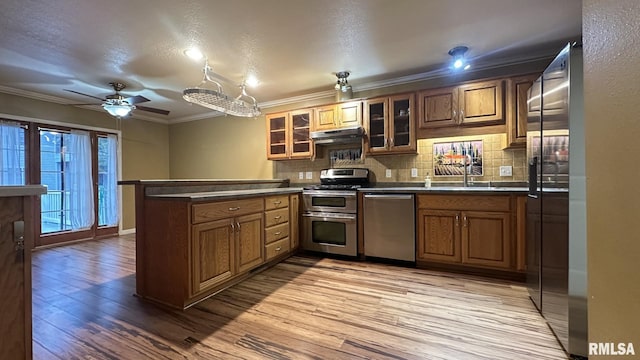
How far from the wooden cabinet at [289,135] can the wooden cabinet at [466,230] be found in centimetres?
186

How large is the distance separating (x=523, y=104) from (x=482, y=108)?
0.37 m

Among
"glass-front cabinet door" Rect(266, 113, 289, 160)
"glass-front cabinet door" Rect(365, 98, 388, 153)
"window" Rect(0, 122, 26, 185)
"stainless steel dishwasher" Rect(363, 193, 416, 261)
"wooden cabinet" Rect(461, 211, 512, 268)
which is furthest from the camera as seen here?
"glass-front cabinet door" Rect(266, 113, 289, 160)

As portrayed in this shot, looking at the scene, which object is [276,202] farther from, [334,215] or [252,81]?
[252,81]

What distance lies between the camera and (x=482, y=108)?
302 cm

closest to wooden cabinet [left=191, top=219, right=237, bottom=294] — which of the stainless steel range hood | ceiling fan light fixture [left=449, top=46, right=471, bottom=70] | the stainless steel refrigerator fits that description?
the stainless steel range hood

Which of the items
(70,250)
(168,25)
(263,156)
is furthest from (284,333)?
(70,250)

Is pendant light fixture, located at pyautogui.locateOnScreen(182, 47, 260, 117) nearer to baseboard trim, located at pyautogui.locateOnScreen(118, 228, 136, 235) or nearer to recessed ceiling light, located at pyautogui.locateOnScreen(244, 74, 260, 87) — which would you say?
recessed ceiling light, located at pyautogui.locateOnScreen(244, 74, 260, 87)

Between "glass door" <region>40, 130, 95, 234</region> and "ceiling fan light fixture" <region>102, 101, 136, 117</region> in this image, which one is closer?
"ceiling fan light fixture" <region>102, 101, 136, 117</region>

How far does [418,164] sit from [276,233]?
6.78 ft

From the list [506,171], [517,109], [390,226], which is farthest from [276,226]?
[517,109]

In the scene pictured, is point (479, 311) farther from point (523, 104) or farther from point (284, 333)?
point (523, 104)

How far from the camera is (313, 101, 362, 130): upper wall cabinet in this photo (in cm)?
367

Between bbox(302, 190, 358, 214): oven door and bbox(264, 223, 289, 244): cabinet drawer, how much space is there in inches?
17.7

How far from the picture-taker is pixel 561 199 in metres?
1.64
